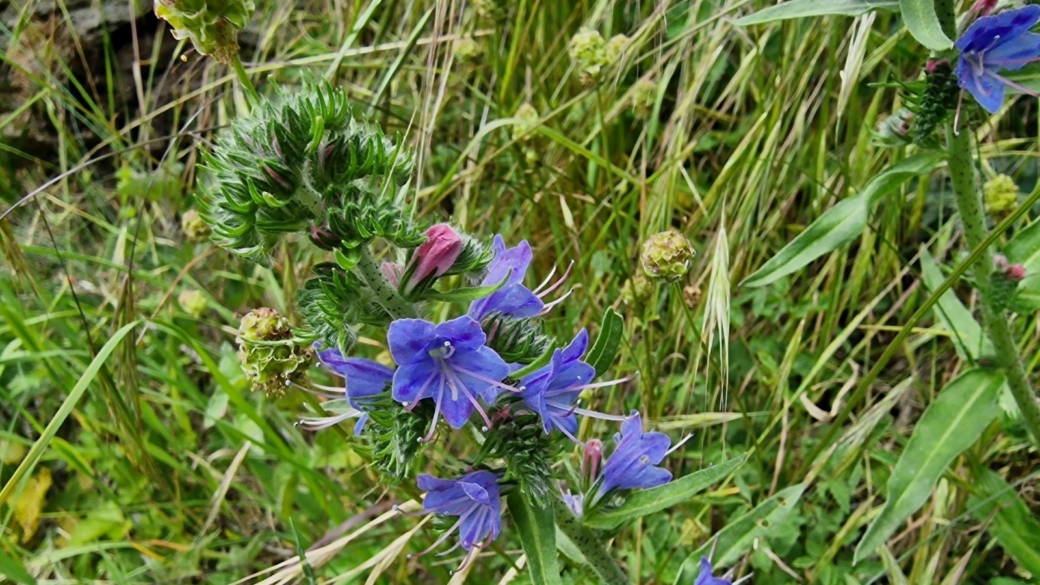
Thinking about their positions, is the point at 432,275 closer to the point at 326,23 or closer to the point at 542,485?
the point at 542,485

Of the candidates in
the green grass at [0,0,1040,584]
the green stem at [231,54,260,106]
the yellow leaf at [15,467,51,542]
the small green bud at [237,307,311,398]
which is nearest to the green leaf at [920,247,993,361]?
the green grass at [0,0,1040,584]

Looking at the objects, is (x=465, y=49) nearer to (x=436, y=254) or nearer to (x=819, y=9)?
(x=819, y=9)

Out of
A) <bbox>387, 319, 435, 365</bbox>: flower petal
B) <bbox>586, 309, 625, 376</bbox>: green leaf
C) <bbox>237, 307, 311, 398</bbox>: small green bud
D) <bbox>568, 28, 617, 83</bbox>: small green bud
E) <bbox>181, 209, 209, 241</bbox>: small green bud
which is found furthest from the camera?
<bbox>181, 209, 209, 241</bbox>: small green bud

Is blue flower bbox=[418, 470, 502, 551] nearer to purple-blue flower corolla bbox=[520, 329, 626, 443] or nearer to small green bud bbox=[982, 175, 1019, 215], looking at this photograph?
purple-blue flower corolla bbox=[520, 329, 626, 443]

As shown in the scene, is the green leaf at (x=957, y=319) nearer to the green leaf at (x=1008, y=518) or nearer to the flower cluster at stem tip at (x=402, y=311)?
the green leaf at (x=1008, y=518)

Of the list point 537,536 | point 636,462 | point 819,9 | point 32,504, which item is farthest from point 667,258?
point 32,504
